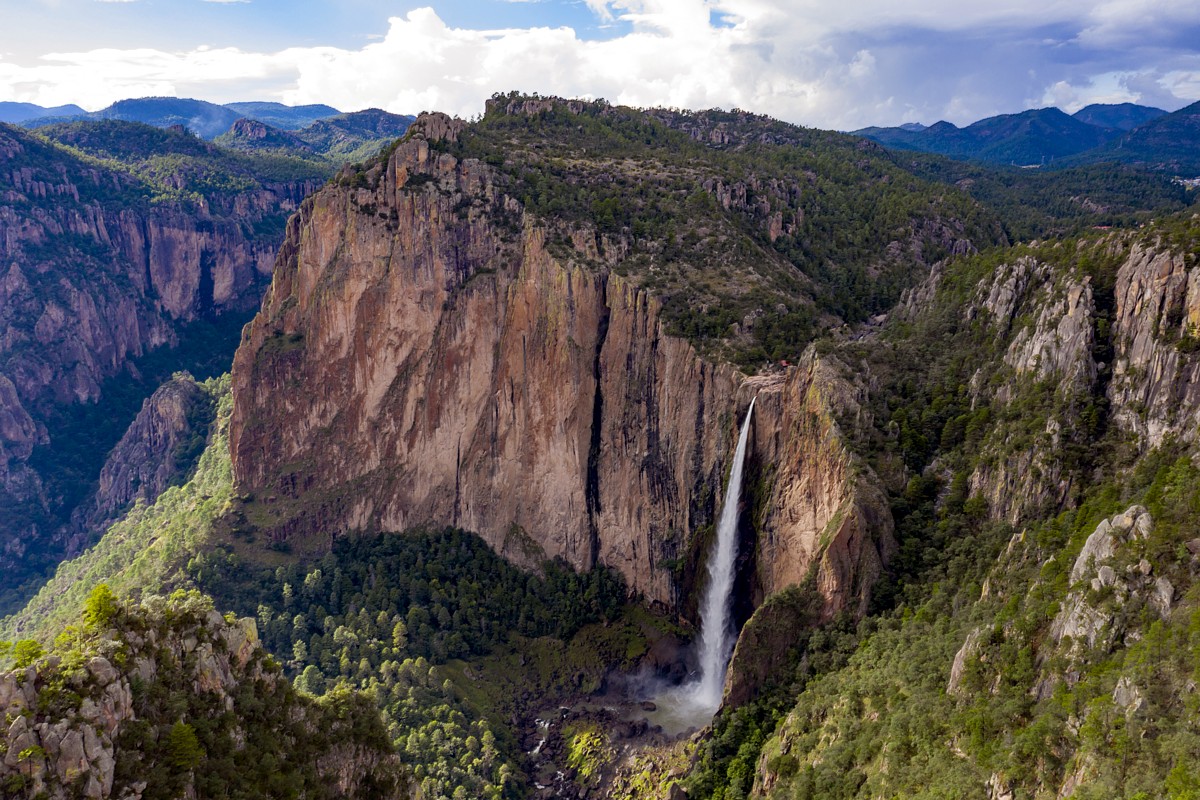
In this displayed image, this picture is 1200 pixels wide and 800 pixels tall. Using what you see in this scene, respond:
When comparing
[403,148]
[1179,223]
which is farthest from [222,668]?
[403,148]

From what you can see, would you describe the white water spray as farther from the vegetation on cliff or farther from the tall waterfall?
the vegetation on cliff

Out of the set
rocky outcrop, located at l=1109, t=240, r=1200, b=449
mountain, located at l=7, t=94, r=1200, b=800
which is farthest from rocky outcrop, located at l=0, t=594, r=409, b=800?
rocky outcrop, located at l=1109, t=240, r=1200, b=449

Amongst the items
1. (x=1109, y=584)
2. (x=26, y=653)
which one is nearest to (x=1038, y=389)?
(x=1109, y=584)

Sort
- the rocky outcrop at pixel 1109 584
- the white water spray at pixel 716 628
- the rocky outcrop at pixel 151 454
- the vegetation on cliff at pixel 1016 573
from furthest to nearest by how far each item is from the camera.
A: 1. the rocky outcrop at pixel 151 454
2. the white water spray at pixel 716 628
3. the rocky outcrop at pixel 1109 584
4. the vegetation on cliff at pixel 1016 573

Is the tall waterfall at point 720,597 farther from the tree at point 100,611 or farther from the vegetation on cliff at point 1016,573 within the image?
the tree at point 100,611

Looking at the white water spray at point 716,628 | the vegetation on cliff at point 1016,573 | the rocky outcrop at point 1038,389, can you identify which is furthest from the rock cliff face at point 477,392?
the rocky outcrop at point 1038,389

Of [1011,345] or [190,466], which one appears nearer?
[1011,345]

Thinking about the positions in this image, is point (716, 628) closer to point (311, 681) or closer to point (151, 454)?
point (311, 681)

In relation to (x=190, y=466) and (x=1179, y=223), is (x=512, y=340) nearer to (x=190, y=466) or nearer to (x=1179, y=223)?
(x=1179, y=223)
